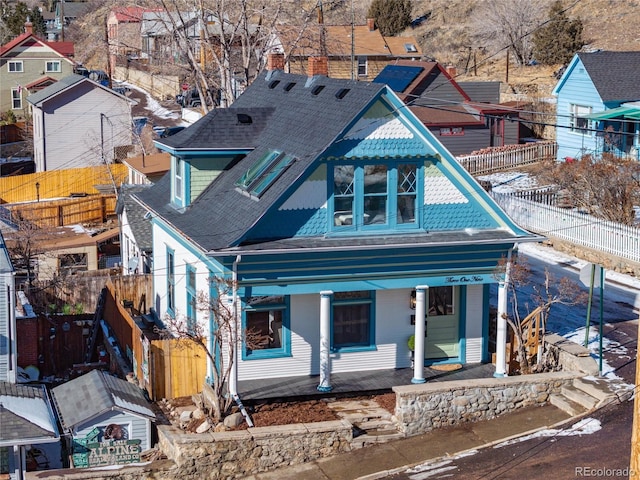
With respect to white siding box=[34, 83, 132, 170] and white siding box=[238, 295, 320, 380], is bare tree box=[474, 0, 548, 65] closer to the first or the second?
white siding box=[34, 83, 132, 170]

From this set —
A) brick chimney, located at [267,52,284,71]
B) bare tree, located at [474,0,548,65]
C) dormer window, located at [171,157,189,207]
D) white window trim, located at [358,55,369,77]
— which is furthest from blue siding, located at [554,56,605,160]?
bare tree, located at [474,0,548,65]

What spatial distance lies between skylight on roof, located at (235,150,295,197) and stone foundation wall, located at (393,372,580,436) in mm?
5065

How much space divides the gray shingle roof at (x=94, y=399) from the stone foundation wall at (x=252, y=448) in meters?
1.30

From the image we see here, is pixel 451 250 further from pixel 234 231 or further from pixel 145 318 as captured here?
pixel 145 318

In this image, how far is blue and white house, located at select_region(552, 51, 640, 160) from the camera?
4506 centimetres

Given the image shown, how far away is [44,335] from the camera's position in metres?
26.7

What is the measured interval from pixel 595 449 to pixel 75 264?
2269cm

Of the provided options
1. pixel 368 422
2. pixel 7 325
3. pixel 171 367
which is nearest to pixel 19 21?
pixel 7 325

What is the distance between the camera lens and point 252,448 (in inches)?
752

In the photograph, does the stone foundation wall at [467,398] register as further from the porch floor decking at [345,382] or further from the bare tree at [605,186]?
the bare tree at [605,186]

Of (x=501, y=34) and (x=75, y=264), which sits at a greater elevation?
(x=501, y=34)

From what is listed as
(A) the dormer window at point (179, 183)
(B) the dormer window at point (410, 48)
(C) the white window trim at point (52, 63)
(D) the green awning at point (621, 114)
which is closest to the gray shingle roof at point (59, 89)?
(C) the white window trim at point (52, 63)

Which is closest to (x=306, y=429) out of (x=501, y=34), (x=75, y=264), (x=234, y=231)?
(x=234, y=231)

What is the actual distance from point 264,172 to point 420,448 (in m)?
6.75
